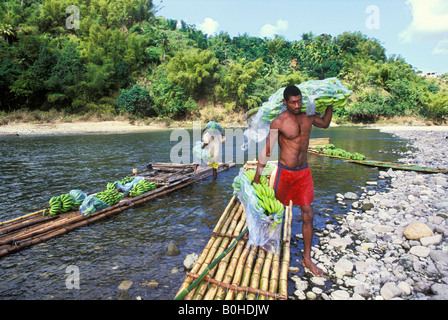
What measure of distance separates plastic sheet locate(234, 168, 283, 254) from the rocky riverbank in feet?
1.87

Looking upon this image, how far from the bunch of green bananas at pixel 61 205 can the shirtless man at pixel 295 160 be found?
4506mm

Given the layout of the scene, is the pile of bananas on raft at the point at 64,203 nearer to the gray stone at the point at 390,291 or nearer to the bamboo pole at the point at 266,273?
the bamboo pole at the point at 266,273

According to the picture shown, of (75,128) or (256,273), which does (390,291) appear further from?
(75,128)

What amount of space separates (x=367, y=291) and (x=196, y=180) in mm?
6863

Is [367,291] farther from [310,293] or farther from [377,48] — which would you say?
[377,48]

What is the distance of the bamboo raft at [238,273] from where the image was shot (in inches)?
123

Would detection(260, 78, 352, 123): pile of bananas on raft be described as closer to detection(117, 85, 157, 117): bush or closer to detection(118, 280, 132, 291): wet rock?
detection(118, 280, 132, 291): wet rock

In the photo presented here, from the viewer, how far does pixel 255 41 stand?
224 ft

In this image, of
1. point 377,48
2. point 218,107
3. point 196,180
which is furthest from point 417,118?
point 196,180

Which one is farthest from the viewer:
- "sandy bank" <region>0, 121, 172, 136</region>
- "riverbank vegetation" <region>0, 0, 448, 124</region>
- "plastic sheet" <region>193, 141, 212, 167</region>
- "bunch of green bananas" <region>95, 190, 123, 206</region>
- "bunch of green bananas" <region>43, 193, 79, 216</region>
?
"riverbank vegetation" <region>0, 0, 448, 124</region>

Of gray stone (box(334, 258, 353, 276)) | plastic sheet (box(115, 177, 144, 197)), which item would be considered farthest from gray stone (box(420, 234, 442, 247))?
plastic sheet (box(115, 177, 144, 197))

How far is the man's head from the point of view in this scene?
135 inches

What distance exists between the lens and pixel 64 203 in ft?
19.1

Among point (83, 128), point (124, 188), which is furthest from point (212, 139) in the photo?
point (83, 128)
